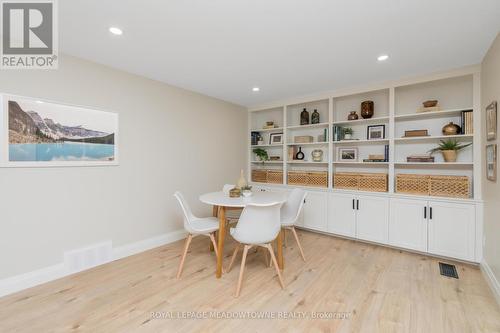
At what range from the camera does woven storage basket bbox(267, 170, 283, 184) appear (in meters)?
4.40

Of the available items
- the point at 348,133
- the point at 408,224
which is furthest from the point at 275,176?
the point at 408,224

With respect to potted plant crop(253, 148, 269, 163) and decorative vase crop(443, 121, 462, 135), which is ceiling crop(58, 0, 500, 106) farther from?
potted plant crop(253, 148, 269, 163)

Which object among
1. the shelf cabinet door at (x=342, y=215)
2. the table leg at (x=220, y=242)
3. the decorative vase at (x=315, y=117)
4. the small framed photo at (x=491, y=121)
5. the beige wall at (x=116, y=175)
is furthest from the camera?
the decorative vase at (x=315, y=117)

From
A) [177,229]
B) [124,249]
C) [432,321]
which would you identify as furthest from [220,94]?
[432,321]

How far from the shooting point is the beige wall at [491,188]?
6.87 ft

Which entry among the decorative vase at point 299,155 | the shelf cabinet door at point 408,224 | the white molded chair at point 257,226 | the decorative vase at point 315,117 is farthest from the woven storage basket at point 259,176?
the white molded chair at point 257,226

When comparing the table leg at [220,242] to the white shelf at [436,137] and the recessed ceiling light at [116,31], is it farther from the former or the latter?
the white shelf at [436,137]

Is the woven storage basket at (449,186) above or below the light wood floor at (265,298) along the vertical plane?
above

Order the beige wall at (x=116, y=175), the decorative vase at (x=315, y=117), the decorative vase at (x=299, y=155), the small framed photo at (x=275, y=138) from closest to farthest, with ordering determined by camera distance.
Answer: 1. the beige wall at (x=116, y=175)
2. the decorative vase at (x=315, y=117)
3. the decorative vase at (x=299, y=155)
4. the small framed photo at (x=275, y=138)

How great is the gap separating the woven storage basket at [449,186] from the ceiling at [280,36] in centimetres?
133

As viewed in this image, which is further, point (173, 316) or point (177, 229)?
point (177, 229)

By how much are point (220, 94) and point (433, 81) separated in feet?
10.00

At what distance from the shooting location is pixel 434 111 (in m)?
2.96

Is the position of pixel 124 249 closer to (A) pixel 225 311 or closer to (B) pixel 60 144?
(B) pixel 60 144
